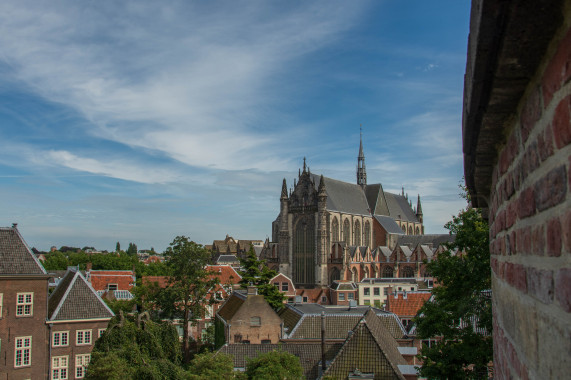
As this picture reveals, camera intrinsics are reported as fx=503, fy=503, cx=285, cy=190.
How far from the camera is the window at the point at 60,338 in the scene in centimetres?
2803

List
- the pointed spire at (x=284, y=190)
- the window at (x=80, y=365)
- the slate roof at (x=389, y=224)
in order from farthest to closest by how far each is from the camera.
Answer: the slate roof at (x=389, y=224), the pointed spire at (x=284, y=190), the window at (x=80, y=365)

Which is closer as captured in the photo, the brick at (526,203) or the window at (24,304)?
the brick at (526,203)

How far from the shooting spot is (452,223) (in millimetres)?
23641

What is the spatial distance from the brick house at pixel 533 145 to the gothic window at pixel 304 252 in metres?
72.6

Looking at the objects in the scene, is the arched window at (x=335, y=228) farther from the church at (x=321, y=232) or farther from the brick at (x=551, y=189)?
the brick at (x=551, y=189)

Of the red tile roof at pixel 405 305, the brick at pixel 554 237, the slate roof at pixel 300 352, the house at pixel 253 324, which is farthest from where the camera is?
the red tile roof at pixel 405 305

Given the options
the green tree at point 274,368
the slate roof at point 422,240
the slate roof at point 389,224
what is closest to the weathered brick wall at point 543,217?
the green tree at point 274,368

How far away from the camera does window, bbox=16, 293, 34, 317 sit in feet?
87.9

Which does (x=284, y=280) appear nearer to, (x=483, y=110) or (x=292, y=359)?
(x=292, y=359)

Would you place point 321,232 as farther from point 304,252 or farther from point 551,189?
point 551,189

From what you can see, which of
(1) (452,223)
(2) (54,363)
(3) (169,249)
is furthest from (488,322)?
(3) (169,249)

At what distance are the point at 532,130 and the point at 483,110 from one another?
0.55m

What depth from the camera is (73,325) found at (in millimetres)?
28906

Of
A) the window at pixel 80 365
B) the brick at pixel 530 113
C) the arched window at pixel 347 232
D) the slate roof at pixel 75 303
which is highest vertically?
the arched window at pixel 347 232
